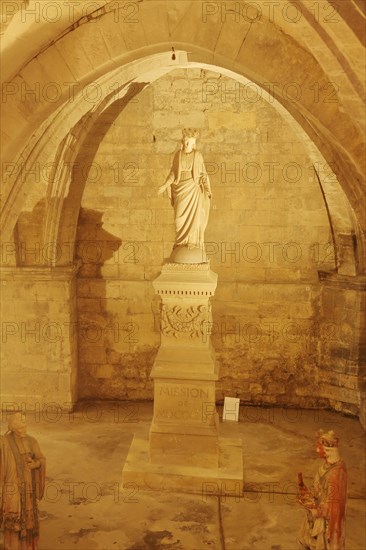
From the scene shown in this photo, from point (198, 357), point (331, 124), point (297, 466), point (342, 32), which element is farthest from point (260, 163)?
point (342, 32)

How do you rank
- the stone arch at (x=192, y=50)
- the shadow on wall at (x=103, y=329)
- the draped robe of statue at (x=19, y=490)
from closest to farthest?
1. the stone arch at (x=192, y=50)
2. the draped robe of statue at (x=19, y=490)
3. the shadow on wall at (x=103, y=329)

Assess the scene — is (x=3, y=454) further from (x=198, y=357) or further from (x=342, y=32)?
(x=342, y=32)

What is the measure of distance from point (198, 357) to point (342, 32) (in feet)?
13.3

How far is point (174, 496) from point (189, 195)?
3.22 meters

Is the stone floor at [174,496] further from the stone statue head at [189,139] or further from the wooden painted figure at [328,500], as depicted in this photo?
the stone statue head at [189,139]

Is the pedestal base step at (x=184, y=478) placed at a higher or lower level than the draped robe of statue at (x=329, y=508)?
lower

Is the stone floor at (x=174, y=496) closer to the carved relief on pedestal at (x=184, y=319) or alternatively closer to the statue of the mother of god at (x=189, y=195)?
the carved relief on pedestal at (x=184, y=319)

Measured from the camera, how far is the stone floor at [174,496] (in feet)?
19.5

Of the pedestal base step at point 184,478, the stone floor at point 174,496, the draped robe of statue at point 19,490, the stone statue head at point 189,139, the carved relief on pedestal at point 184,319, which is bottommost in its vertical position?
the stone floor at point 174,496

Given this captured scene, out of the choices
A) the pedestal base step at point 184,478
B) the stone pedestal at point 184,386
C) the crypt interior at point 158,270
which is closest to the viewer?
the pedestal base step at point 184,478

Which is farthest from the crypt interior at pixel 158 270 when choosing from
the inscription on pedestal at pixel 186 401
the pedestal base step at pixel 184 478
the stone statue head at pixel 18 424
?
the stone statue head at pixel 18 424

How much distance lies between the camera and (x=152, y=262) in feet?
31.8

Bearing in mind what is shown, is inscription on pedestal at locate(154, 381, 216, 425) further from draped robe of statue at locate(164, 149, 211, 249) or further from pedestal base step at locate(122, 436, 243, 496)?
draped robe of statue at locate(164, 149, 211, 249)

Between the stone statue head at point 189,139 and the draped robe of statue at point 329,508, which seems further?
the stone statue head at point 189,139
